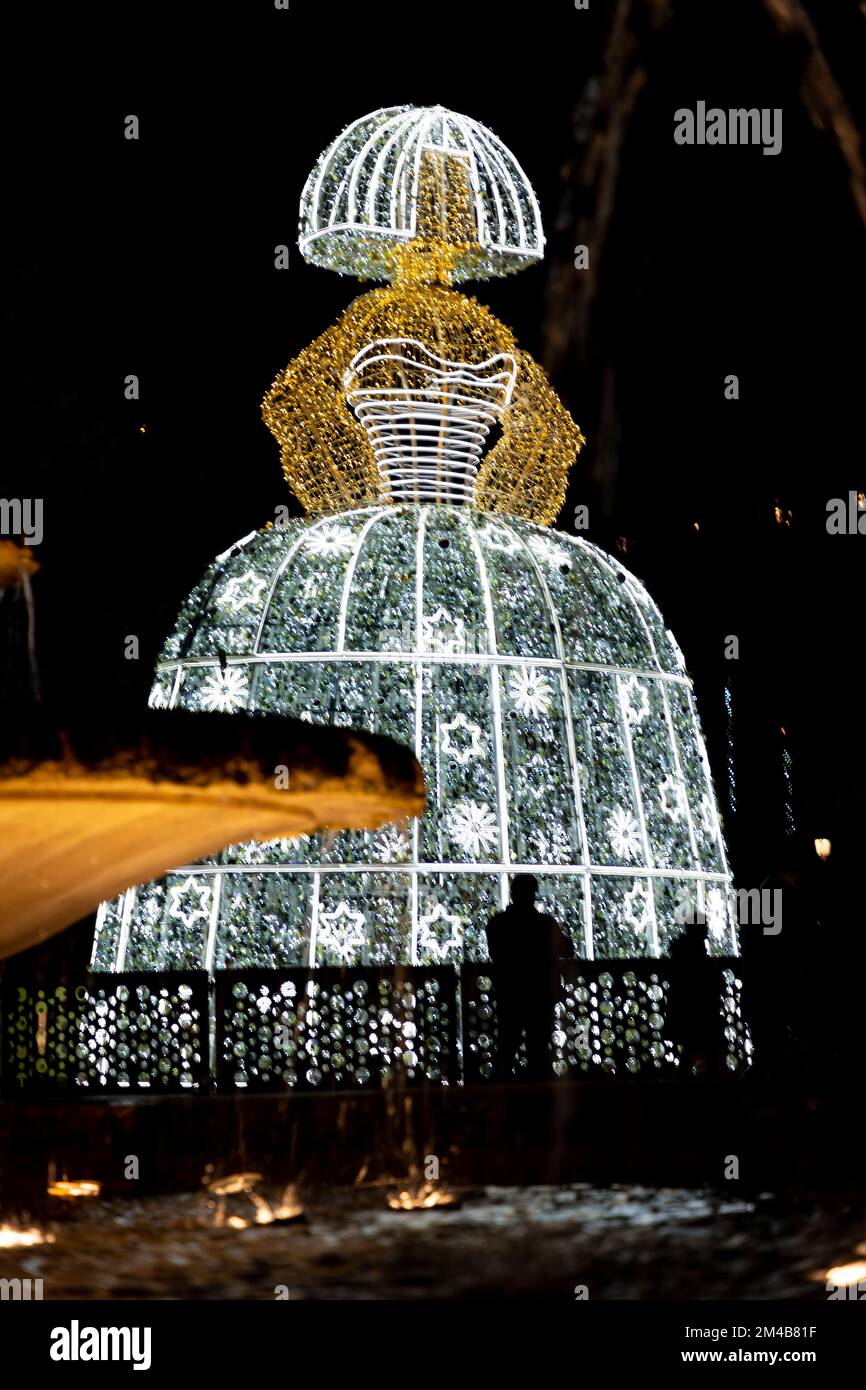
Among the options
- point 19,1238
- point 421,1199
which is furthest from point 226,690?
point 19,1238

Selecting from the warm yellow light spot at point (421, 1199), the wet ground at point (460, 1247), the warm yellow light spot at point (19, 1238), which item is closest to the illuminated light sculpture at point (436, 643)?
the warm yellow light spot at point (421, 1199)

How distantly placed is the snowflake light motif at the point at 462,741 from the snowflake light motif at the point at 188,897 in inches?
78.0

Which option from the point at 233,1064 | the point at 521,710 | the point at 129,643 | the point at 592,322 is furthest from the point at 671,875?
the point at 592,322

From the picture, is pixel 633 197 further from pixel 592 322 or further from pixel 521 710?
pixel 521 710

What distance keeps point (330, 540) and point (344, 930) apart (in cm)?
307

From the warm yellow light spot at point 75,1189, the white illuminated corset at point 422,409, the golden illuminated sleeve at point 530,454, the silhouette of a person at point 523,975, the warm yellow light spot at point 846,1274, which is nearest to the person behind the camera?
the warm yellow light spot at point 846,1274

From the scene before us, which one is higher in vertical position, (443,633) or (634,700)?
(443,633)

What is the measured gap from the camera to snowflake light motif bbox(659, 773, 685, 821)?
16.3 m

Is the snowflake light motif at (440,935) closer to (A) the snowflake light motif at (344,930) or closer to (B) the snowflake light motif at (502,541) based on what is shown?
(A) the snowflake light motif at (344,930)

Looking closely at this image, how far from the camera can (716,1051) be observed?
12766 millimetres

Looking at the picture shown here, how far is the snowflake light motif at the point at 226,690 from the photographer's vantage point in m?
15.6

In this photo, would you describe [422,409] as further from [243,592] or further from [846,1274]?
[846,1274]

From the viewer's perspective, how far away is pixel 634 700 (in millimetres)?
16344
